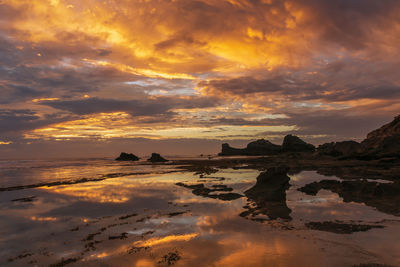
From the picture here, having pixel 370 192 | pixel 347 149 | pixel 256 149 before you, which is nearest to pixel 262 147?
pixel 256 149

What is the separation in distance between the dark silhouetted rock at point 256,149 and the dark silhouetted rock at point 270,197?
367ft

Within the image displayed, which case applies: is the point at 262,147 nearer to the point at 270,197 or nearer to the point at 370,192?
the point at 370,192

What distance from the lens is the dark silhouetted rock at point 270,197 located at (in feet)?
40.5

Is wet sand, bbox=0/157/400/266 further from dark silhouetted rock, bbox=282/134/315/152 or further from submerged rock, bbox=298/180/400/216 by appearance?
dark silhouetted rock, bbox=282/134/315/152

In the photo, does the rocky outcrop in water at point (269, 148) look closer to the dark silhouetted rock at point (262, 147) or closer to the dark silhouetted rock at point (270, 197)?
the dark silhouetted rock at point (262, 147)

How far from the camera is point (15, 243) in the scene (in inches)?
363

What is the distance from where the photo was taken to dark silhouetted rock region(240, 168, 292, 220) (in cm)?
1234

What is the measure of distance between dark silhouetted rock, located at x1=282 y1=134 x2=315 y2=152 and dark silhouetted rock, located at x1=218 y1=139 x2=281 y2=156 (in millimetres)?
23338

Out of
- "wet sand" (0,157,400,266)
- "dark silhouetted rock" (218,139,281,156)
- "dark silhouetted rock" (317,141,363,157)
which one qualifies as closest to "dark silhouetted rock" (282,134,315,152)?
"dark silhouetted rock" (218,139,281,156)

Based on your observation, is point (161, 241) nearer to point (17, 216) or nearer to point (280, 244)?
point (280, 244)

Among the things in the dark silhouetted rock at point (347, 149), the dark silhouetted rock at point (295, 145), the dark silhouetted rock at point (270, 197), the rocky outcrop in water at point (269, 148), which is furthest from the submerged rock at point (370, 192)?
the rocky outcrop in water at point (269, 148)

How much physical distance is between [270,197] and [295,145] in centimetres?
9037

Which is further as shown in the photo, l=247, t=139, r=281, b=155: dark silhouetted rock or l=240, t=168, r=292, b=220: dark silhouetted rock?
l=247, t=139, r=281, b=155: dark silhouetted rock

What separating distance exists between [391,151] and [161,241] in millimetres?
42121
